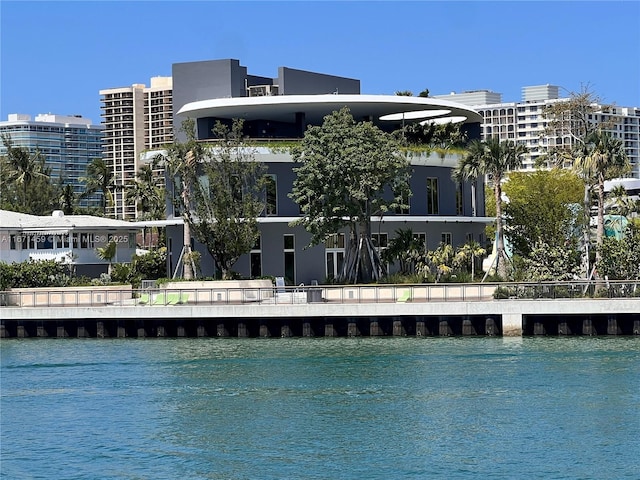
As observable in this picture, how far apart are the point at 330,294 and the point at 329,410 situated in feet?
55.2

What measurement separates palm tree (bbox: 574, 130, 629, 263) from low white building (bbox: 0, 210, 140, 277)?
3124 cm

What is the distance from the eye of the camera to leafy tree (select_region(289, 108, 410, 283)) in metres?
63.2

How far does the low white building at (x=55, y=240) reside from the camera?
73.8 meters

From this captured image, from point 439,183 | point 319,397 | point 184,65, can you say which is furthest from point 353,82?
point 319,397

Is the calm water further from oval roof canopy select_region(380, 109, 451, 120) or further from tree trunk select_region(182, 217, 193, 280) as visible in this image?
oval roof canopy select_region(380, 109, 451, 120)

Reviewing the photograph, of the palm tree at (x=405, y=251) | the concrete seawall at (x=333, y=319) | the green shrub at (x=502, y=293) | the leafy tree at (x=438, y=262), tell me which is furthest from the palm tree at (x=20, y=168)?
the green shrub at (x=502, y=293)

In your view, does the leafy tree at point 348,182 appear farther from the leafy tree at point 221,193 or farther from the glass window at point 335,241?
the glass window at point 335,241

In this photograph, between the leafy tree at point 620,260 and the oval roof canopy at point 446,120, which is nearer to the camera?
the leafy tree at point 620,260

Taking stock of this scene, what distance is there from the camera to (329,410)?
121 feet

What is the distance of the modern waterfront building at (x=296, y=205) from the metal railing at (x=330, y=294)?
1200 cm

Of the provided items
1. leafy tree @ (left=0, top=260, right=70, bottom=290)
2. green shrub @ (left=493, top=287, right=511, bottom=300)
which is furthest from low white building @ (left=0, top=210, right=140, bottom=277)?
green shrub @ (left=493, top=287, right=511, bottom=300)

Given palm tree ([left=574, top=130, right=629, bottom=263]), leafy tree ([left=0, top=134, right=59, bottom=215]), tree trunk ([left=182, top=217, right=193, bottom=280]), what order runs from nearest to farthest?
palm tree ([left=574, top=130, right=629, bottom=263]), tree trunk ([left=182, top=217, right=193, bottom=280]), leafy tree ([left=0, top=134, right=59, bottom=215])

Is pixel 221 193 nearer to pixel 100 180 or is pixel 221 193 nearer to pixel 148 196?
pixel 148 196

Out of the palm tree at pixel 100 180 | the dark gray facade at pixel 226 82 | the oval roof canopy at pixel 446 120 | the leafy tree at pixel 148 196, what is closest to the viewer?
the oval roof canopy at pixel 446 120
